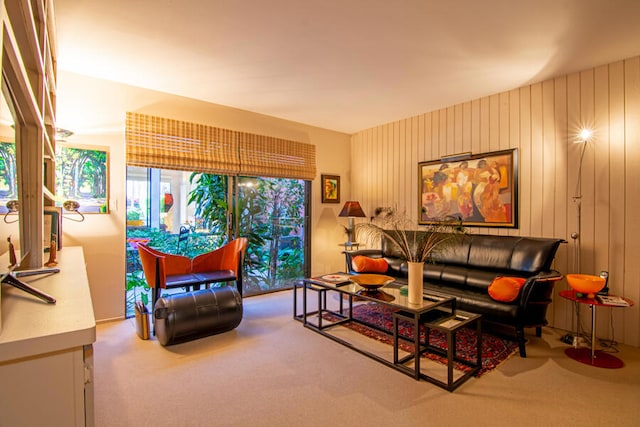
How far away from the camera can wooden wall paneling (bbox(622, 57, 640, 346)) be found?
292 cm

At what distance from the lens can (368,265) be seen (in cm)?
404

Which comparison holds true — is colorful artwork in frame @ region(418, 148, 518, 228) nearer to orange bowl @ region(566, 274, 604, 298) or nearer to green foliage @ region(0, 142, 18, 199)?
orange bowl @ region(566, 274, 604, 298)

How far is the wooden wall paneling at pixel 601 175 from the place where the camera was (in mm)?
3088

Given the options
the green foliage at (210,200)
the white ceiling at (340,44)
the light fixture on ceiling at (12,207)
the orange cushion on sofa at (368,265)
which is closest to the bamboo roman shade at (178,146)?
the green foliage at (210,200)

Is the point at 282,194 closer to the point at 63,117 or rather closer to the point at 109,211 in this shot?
the point at 109,211

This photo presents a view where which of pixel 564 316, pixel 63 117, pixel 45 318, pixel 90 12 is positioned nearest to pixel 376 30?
pixel 90 12

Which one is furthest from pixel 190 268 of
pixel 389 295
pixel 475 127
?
pixel 475 127

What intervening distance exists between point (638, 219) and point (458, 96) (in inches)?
86.2

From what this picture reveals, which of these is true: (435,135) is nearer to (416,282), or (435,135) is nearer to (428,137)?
(428,137)

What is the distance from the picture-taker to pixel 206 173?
4.23 meters

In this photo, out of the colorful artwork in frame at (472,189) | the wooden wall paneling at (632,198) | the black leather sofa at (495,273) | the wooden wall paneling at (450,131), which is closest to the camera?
the black leather sofa at (495,273)

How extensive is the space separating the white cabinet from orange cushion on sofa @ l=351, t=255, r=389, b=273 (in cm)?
330

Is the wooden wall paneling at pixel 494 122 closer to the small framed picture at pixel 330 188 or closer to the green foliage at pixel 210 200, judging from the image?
the small framed picture at pixel 330 188

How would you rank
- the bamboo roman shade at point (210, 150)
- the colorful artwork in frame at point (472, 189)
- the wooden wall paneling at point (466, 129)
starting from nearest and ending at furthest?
the bamboo roman shade at point (210, 150), the colorful artwork in frame at point (472, 189), the wooden wall paneling at point (466, 129)
